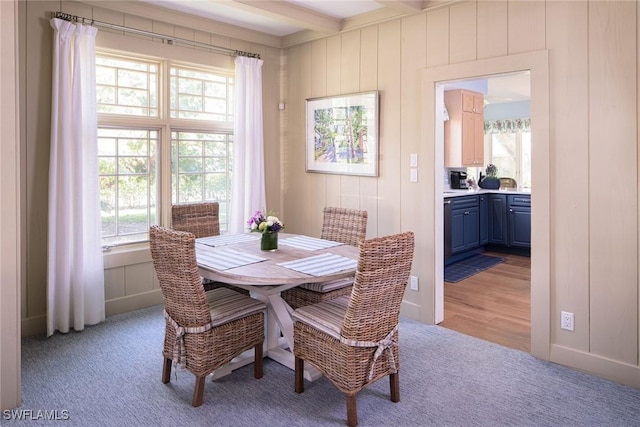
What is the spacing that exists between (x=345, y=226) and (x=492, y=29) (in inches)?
71.1

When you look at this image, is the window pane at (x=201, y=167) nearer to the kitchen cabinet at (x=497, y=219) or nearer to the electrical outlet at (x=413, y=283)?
the electrical outlet at (x=413, y=283)

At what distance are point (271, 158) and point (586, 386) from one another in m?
3.53

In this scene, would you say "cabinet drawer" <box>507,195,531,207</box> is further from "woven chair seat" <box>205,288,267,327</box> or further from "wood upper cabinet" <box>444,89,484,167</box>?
"woven chair seat" <box>205,288,267,327</box>

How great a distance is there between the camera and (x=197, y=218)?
381cm

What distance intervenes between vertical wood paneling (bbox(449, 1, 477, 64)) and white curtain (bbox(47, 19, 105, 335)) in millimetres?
2774

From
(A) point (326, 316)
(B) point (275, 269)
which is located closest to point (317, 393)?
(A) point (326, 316)

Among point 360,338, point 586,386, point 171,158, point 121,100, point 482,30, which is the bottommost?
point 586,386

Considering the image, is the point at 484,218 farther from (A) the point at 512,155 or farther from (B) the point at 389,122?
(B) the point at 389,122

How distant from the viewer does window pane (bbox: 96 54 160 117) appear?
12.4 feet

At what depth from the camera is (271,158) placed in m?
4.96

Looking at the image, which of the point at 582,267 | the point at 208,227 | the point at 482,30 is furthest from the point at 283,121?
the point at 582,267

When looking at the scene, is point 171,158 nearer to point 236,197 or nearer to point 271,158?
point 236,197

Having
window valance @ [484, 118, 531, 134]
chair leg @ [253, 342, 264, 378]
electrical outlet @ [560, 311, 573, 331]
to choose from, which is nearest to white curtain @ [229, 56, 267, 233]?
chair leg @ [253, 342, 264, 378]

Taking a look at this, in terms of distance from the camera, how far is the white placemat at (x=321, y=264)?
249cm
